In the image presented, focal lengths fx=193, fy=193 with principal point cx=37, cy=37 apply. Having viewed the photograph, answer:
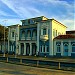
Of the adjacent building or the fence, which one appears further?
the adjacent building

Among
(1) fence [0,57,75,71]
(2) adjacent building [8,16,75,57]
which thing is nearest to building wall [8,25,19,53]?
(2) adjacent building [8,16,75,57]

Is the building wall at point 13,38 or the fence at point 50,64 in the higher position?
the building wall at point 13,38

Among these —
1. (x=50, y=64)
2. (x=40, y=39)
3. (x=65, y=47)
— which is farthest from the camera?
(x=40, y=39)

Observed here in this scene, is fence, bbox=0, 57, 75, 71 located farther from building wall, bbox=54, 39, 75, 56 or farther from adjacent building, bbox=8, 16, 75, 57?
adjacent building, bbox=8, 16, 75, 57

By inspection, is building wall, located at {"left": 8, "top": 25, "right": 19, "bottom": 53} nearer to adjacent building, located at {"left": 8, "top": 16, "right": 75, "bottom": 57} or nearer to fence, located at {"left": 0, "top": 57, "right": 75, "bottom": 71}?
adjacent building, located at {"left": 8, "top": 16, "right": 75, "bottom": 57}

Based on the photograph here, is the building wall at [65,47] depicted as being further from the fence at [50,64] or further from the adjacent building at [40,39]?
the fence at [50,64]

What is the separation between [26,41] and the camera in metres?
52.0

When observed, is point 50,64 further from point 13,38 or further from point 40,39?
point 13,38

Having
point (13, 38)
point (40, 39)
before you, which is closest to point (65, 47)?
point (40, 39)

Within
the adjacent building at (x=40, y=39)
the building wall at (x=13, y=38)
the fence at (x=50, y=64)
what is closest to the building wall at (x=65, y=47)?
the adjacent building at (x=40, y=39)

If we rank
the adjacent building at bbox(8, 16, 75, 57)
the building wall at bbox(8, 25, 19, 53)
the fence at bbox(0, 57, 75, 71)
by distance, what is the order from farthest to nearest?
the building wall at bbox(8, 25, 19, 53) → the adjacent building at bbox(8, 16, 75, 57) → the fence at bbox(0, 57, 75, 71)

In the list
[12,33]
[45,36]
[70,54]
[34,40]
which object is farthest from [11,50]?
[70,54]

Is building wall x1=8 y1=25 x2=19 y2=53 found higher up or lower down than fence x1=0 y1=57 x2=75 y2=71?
higher up

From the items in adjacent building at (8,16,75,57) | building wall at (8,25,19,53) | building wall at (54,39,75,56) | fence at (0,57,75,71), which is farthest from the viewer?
building wall at (8,25,19,53)
